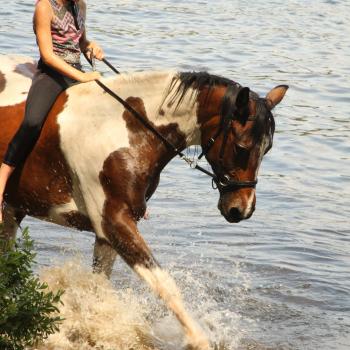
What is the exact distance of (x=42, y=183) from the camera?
22.5 ft

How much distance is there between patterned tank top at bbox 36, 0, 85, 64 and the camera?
673 centimetres

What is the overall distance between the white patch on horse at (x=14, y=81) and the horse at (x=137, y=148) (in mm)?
76

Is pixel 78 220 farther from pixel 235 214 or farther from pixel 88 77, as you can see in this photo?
pixel 235 214

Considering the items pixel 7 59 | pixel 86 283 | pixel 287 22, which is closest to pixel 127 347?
pixel 86 283

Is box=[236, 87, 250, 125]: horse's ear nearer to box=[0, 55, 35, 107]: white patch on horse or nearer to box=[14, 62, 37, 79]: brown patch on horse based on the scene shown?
box=[0, 55, 35, 107]: white patch on horse

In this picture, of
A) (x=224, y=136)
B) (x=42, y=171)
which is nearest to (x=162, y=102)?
(x=224, y=136)

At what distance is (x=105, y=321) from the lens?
22.9ft

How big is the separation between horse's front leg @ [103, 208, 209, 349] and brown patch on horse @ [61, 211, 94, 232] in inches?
9.6

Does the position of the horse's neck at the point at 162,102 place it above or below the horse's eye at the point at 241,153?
above

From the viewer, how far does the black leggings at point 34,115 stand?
6.65 meters

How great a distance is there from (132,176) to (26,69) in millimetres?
1422

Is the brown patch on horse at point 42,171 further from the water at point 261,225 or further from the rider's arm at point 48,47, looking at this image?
the water at point 261,225

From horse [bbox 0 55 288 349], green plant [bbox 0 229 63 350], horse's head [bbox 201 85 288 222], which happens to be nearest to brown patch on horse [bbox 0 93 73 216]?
horse [bbox 0 55 288 349]

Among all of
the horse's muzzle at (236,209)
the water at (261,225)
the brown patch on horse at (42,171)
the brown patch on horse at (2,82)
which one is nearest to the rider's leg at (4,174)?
the brown patch on horse at (42,171)
